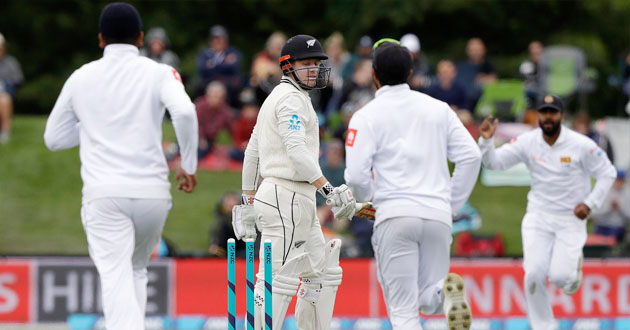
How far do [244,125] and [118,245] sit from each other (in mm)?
9279

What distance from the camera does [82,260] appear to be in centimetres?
1185

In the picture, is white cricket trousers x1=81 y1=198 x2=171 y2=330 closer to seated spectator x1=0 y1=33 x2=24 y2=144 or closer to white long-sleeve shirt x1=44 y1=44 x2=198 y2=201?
white long-sleeve shirt x1=44 y1=44 x2=198 y2=201

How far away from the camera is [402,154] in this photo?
7.13 meters

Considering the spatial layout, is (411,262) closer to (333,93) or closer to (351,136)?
(351,136)

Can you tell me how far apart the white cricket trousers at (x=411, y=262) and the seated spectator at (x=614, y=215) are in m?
7.87

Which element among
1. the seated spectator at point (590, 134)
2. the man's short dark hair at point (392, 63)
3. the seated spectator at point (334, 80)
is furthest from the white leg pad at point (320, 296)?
the seated spectator at point (334, 80)

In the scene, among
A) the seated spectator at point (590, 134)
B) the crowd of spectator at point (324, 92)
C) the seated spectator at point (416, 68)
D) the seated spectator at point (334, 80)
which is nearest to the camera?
the seated spectator at point (416, 68)

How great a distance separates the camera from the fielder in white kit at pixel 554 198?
8.97m

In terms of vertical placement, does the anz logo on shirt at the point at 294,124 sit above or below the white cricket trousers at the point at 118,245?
above

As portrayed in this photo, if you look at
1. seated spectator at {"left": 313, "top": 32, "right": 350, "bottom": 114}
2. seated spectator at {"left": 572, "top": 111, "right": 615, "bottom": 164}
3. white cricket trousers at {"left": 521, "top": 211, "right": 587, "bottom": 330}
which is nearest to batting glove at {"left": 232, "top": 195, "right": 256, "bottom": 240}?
white cricket trousers at {"left": 521, "top": 211, "right": 587, "bottom": 330}

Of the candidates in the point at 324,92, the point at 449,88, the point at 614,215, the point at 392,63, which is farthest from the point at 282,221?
the point at 324,92

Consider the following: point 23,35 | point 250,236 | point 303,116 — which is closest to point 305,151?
point 303,116

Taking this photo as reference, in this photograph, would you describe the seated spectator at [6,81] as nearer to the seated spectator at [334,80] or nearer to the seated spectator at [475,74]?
the seated spectator at [334,80]

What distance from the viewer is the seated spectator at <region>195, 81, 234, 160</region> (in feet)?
52.1
